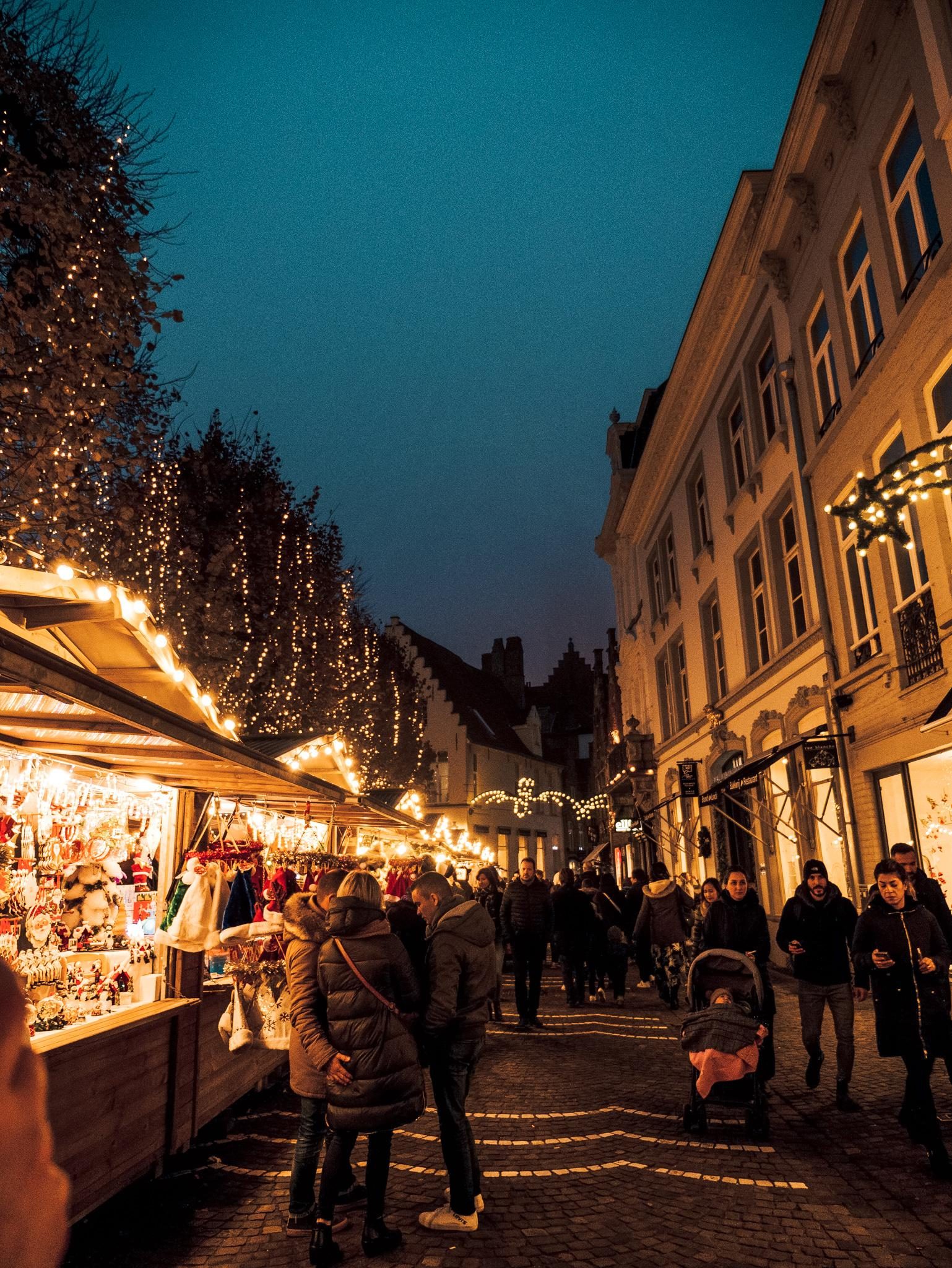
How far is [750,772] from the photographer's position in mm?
13703

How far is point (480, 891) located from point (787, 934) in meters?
9.32

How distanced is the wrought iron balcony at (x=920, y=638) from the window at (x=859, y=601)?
3.79ft

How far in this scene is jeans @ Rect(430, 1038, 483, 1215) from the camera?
15.0 ft

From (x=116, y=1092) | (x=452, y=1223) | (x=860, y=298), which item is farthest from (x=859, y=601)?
(x=116, y=1092)

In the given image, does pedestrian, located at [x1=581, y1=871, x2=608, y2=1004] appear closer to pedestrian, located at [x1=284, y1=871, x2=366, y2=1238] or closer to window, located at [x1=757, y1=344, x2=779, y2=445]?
pedestrian, located at [x1=284, y1=871, x2=366, y2=1238]

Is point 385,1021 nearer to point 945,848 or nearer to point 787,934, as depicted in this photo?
point 787,934

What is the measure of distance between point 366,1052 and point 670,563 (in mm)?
23719

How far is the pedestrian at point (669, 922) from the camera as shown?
38.1 ft

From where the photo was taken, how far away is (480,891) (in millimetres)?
15867

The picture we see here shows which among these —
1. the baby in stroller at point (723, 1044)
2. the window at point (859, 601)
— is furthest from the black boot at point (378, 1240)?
the window at point (859, 601)

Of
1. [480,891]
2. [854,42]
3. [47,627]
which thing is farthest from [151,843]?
[854,42]

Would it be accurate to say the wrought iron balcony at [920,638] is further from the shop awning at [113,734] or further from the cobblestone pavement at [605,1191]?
the shop awning at [113,734]

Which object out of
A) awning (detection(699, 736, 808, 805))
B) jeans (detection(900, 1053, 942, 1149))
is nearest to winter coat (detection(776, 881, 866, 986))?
jeans (detection(900, 1053, 942, 1149))

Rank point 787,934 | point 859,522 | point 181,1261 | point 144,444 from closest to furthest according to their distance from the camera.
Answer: point 181,1261 → point 859,522 → point 787,934 → point 144,444
